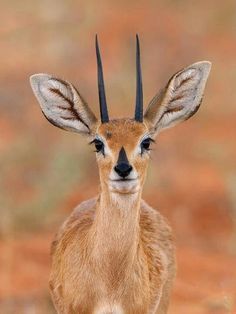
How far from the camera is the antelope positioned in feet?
25.7

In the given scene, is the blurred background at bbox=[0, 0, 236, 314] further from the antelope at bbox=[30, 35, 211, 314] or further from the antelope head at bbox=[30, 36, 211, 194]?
the antelope head at bbox=[30, 36, 211, 194]

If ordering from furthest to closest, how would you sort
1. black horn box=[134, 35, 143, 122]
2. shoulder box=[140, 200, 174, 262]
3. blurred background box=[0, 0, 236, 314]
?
blurred background box=[0, 0, 236, 314], shoulder box=[140, 200, 174, 262], black horn box=[134, 35, 143, 122]

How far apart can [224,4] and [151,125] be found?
62.6 ft

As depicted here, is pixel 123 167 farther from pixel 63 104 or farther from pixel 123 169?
pixel 63 104

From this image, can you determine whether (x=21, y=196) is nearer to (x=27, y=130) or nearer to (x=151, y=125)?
(x=27, y=130)

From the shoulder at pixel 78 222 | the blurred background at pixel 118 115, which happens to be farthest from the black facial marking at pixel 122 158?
the blurred background at pixel 118 115

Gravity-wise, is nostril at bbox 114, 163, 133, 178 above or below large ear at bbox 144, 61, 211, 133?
below

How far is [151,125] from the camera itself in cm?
831

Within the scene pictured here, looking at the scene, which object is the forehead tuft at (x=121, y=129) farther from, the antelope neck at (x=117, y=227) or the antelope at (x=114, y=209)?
the antelope neck at (x=117, y=227)

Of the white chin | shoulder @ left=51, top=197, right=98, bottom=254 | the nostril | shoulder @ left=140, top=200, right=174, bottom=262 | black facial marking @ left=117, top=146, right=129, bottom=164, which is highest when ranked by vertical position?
black facial marking @ left=117, top=146, right=129, bottom=164

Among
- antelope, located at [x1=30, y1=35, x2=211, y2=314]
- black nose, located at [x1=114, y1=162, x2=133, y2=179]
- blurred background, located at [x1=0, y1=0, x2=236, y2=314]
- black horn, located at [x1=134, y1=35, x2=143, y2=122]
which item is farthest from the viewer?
blurred background, located at [x1=0, y1=0, x2=236, y2=314]

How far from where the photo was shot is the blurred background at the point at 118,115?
13164mm

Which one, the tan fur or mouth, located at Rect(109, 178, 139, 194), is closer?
mouth, located at Rect(109, 178, 139, 194)

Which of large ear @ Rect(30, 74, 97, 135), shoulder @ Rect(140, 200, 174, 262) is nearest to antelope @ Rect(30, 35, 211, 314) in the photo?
large ear @ Rect(30, 74, 97, 135)
